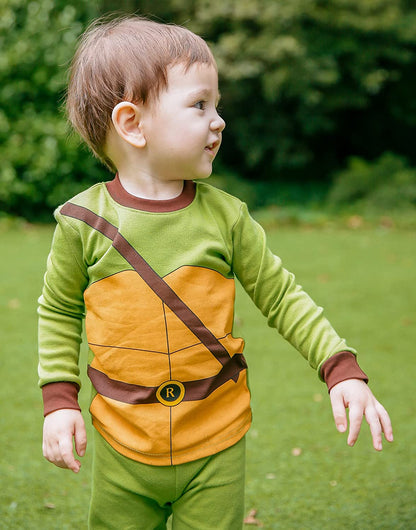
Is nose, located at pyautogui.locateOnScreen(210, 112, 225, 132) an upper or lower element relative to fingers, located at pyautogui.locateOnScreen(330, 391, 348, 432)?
upper

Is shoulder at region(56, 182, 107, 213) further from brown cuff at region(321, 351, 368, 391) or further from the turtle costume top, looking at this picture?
brown cuff at region(321, 351, 368, 391)

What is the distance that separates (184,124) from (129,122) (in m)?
0.14

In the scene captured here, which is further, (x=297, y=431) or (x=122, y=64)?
(x=297, y=431)

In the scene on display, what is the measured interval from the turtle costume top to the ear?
0.13m

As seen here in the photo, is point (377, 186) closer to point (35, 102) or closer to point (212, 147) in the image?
point (35, 102)

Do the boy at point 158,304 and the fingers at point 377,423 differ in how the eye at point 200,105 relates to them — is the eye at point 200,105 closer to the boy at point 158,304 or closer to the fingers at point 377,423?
the boy at point 158,304

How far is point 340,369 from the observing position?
71.3 inches

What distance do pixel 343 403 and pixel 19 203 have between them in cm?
965

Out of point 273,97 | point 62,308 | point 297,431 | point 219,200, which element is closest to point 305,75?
point 273,97

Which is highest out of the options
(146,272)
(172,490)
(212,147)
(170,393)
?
(212,147)

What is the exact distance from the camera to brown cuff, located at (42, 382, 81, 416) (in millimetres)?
1846

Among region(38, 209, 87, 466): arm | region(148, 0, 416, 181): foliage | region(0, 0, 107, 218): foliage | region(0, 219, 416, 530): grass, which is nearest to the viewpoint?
region(38, 209, 87, 466): arm

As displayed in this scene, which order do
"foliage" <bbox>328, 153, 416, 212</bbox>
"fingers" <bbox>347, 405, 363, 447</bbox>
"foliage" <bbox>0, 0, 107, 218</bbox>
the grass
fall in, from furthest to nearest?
1. "foliage" <bbox>328, 153, 416, 212</bbox>
2. "foliage" <bbox>0, 0, 107, 218</bbox>
3. the grass
4. "fingers" <bbox>347, 405, 363, 447</bbox>

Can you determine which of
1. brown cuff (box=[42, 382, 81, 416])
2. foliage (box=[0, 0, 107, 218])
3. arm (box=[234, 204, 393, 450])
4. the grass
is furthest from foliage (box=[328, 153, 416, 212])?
brown cuff (box=[42, 382, 81, 416])
